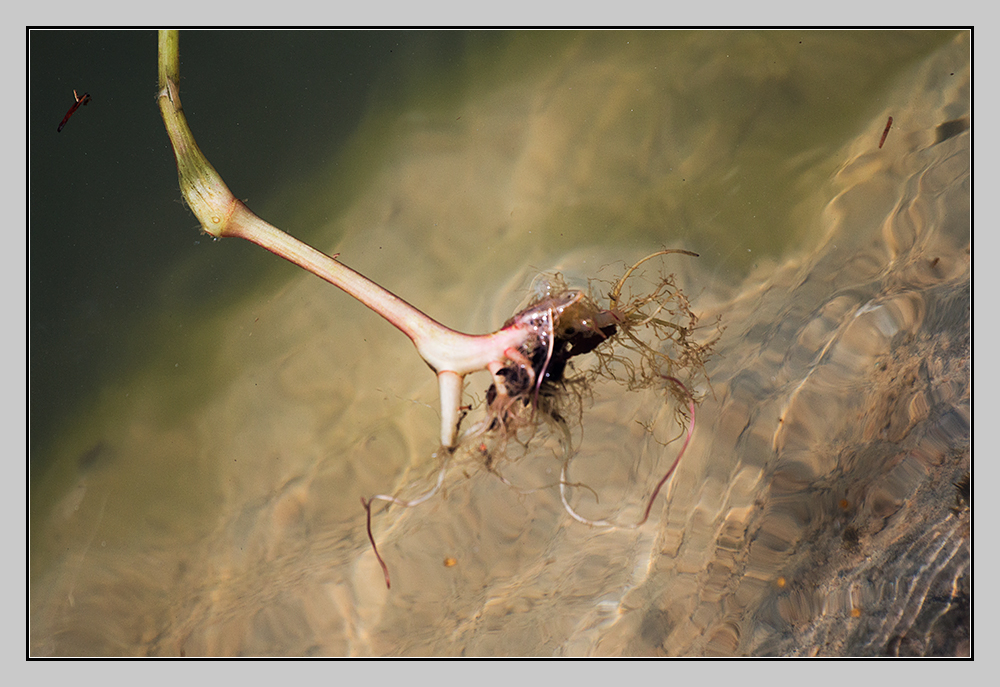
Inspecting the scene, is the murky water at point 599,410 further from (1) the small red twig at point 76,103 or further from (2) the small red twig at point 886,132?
(1) the small red twig at point 76,103

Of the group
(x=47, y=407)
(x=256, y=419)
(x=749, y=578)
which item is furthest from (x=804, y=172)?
(x=47, y=407)

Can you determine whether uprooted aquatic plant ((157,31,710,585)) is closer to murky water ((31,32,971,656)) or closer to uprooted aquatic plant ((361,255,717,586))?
uprooted aquatic plant ((361,255,717,586))

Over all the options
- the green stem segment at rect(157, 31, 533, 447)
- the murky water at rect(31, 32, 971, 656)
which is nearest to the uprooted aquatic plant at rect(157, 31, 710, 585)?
the green stem segment at rect(157, 31, 533, 447)

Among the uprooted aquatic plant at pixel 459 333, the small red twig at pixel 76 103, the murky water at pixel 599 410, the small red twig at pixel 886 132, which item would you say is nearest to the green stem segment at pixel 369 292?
the uprooted aquatic plant at pixel 459 333

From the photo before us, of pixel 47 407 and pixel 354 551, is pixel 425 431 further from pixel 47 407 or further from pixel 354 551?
pixel 47 407

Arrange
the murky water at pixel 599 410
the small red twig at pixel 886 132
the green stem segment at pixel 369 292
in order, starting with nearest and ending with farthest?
the green stem segment at pixel 369 292, the murky water at pixel 599 410, the small red twig at pixel 886 132
